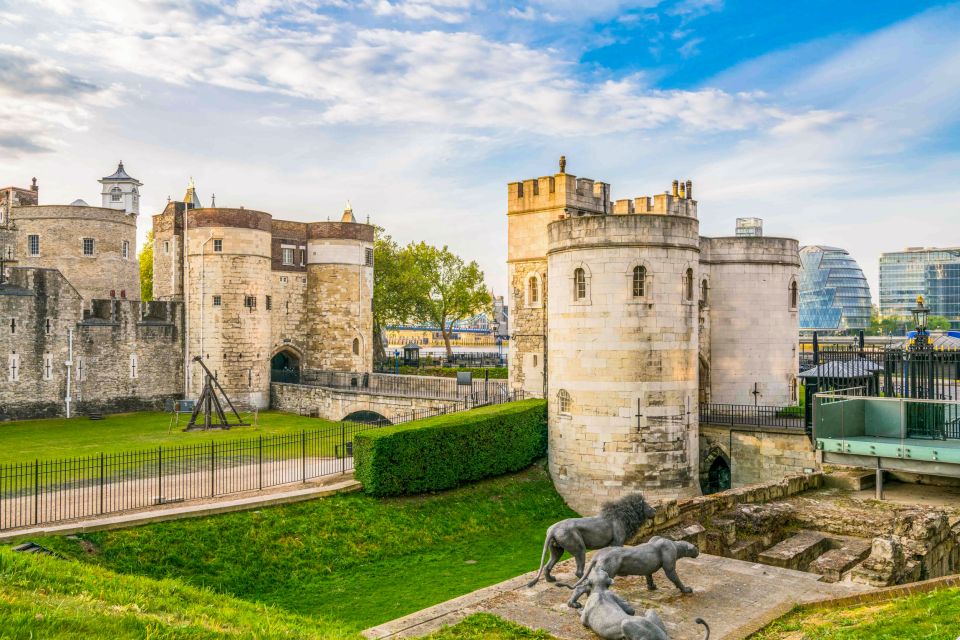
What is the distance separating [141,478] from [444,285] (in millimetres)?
38926

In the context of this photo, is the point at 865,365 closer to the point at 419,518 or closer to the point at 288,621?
the point at 419,518

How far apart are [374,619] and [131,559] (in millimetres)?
5435

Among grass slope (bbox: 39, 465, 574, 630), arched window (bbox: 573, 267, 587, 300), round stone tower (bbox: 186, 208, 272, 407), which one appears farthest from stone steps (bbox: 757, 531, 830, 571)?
round stone tower (bbox: 186, 208, 272, 407)

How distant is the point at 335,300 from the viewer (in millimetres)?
44312

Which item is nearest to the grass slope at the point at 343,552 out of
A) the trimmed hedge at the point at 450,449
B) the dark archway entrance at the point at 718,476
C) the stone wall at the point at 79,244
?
the trimmed hedge at the point at 450,449

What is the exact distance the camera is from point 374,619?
1448 cm

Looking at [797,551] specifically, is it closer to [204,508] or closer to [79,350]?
[204,508]

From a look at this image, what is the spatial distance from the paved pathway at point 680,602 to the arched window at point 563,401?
1174 cm

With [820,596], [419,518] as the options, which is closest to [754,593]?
[820,596]

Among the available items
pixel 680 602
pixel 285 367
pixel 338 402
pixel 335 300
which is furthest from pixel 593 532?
pixel 285 367

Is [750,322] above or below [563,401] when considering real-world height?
above

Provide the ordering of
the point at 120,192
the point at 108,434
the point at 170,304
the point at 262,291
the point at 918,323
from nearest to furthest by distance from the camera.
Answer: the point at 918,323, the point at 108,434, the point at 170,304, the point at 262,291, the point at 120,192

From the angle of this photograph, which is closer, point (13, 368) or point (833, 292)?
point (13, 368)

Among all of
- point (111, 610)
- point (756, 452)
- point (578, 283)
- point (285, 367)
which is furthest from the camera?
point (285, 367)
